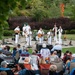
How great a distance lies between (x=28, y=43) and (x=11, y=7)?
2805cm

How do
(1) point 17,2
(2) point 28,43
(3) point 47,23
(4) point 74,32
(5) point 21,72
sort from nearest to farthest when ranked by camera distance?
1. (1) point 17,2
2. (5) point 21,72
3. (2) point 28,43
4. (4) point 74,32
5. (3) point 47,23

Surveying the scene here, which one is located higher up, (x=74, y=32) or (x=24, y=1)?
(x=24, y=1)

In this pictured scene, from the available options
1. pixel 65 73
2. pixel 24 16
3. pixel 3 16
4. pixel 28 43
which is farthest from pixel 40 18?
pixel 3 16

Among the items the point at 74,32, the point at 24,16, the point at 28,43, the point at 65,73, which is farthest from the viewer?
the point at 24,16

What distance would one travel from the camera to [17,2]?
8.03 metres

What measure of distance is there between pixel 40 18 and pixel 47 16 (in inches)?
125

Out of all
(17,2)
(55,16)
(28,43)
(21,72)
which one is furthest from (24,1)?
(55,16)

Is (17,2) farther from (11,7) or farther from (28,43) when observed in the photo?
(28,43)

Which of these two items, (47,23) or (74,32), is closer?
(74,32)

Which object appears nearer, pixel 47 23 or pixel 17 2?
pixel 17 2

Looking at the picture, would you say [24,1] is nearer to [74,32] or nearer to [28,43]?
[28,43]

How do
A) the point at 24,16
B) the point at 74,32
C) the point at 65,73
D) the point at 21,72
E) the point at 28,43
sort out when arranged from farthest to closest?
the point at 24,16 < the point at 74,32 < the point at 28,43 < the point at 65,73 < the point at 21,72

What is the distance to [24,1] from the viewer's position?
805 centimetres

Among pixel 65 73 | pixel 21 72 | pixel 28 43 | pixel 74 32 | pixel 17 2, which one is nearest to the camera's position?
pixel 17 2
